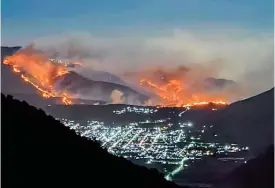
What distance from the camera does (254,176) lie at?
25.7 m

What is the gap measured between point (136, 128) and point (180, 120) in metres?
4.62

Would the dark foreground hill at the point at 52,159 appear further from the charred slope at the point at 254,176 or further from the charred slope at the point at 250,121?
the charred slope at the point at 250,121

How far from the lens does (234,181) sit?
26578 mm

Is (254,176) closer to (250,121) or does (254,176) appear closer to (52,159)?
(52,159)

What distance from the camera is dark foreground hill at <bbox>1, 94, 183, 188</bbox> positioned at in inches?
404

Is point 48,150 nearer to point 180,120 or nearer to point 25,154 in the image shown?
point 25,154

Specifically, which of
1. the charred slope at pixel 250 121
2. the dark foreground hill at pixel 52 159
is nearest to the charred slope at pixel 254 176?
the dark foreground hill at pixel 52 159

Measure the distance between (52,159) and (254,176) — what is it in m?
15.9

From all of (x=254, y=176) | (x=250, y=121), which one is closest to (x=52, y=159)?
(x=254, y=176)

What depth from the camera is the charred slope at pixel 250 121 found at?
4269cm

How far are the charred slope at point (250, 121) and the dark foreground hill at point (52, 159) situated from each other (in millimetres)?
26342

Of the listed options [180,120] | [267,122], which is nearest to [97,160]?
[267,122]

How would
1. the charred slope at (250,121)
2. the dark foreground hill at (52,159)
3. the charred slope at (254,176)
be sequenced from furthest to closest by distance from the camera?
1. the charred slope at (250,121)
2. the charred slope at (254,176)
3. the dark foreground hill at (52,159)

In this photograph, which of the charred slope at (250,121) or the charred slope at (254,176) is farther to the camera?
the charred slope at (250,121)
